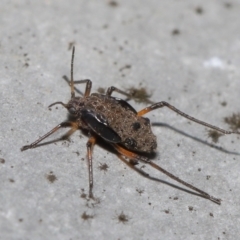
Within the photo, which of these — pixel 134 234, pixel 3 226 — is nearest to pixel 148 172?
pixel 134 234

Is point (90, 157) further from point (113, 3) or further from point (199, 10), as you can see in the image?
point (199, 10)

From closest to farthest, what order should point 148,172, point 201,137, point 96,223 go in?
point 96,223
point 148,172
point 201,137

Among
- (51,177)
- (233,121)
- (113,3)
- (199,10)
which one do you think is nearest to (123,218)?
(51,177)

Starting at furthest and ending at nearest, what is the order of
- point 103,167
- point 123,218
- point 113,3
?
point 113,3 → point 103,167 → point 123,218

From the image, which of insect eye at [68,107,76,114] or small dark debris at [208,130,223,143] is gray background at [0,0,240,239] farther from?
insect eye at [68,107,76,114]

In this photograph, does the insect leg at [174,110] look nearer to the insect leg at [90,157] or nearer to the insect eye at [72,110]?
the insect leg at [90,157]

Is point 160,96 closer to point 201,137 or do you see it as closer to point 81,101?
point 201,137
